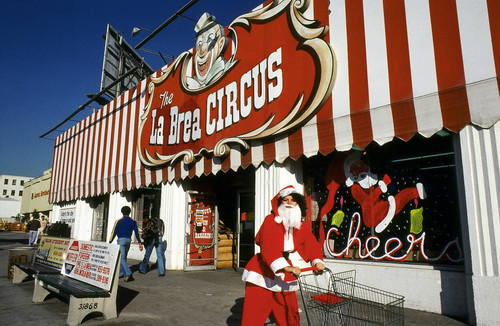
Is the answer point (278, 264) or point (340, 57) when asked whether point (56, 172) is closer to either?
point (340, 57)

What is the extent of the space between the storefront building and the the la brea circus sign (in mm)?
37

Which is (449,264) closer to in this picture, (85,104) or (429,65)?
(429,65)

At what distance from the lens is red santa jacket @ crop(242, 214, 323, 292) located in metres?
3.35

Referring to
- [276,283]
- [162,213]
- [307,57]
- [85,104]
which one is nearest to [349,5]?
[307,57]

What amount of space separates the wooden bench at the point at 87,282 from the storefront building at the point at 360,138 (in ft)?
11.5

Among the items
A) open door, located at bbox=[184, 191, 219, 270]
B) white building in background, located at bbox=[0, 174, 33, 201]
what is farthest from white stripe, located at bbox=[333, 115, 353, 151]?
white building in background, located at bbox=[0, 174, 33, 201]

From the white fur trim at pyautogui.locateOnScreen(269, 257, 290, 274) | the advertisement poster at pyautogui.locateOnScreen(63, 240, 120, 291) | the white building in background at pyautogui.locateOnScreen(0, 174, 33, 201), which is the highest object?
the white building in background at pyautogui.locateOnScreen(0, 174, 33, 201)

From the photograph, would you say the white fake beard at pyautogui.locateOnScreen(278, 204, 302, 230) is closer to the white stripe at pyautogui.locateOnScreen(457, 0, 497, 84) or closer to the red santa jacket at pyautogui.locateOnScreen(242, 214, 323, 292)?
the red santa jacket at pyautogui.locateOnScreen(242, 214, 323, 292)

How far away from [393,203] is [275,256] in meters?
3.85

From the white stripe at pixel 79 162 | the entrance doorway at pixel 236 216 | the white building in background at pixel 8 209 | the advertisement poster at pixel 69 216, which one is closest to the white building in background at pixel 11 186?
the white building in background at pixel 8 209

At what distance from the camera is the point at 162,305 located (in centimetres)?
592

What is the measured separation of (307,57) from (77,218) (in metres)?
15.7

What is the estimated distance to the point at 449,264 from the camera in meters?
5.48

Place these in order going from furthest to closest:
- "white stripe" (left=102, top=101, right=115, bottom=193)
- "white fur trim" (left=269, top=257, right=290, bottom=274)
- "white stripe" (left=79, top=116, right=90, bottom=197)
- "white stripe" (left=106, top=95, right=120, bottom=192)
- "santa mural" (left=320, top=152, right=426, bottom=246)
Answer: "white stripe" (left=79, top=116, right=90, bottom=197)
"white stripe" (left=102, top=101, right=115, bottom=193)
"white stripe" (left=106, top=95, right=120, bottom=192)
"santa mural" (left=320, top=152, right=426, bottom=246)
"white fur trim" (left=269, top=257, right=290, bottom=274)
